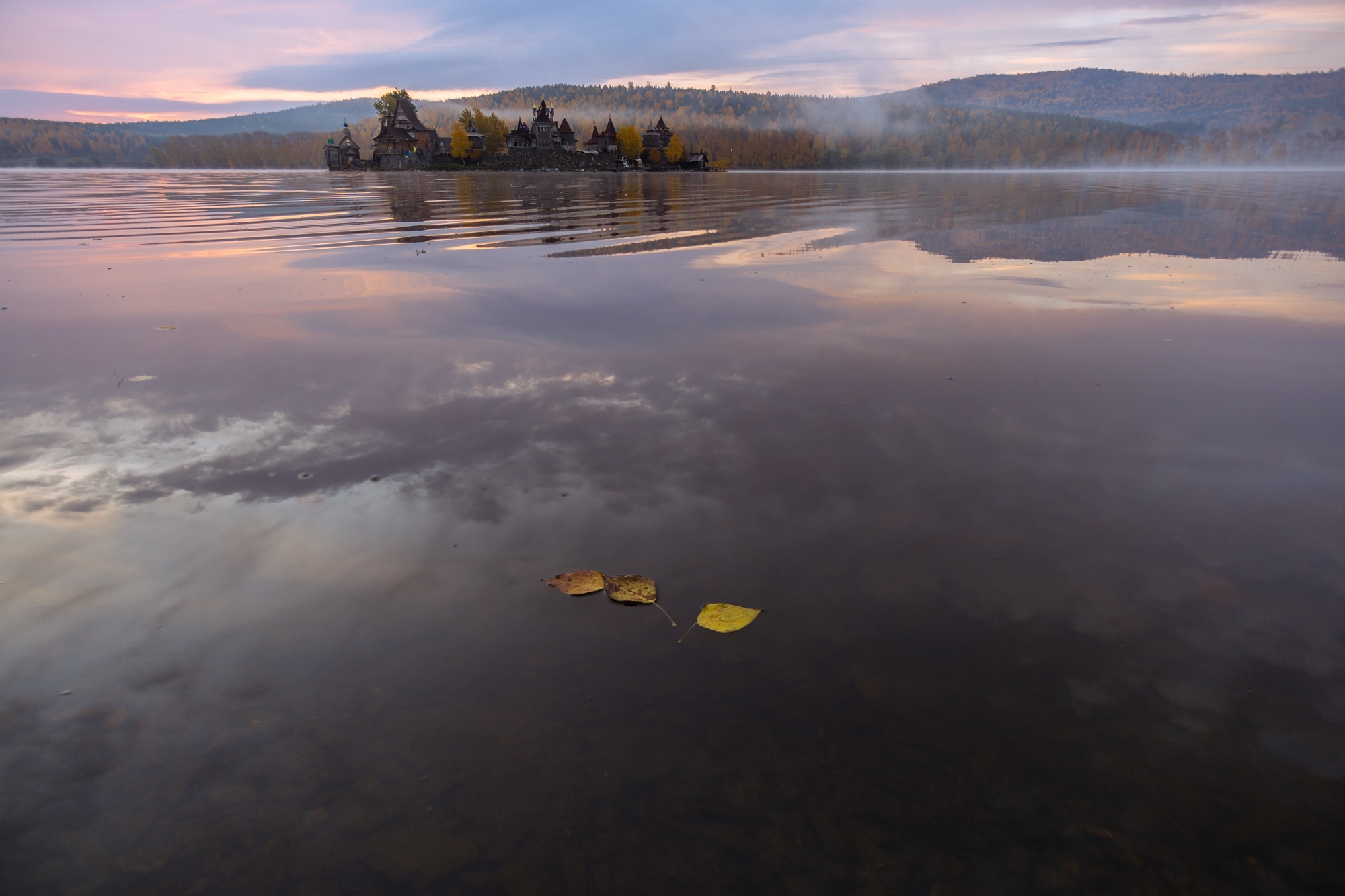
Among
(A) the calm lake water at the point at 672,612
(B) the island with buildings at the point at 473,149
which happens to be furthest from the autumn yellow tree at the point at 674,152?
(A) the calm lake water at the point at 672,612

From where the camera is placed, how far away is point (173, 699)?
2709 mm

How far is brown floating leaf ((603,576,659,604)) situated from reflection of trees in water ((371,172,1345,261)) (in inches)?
492

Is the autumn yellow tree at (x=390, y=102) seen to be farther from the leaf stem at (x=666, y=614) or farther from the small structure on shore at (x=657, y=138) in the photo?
the leaf stem at (x=666, y=614)

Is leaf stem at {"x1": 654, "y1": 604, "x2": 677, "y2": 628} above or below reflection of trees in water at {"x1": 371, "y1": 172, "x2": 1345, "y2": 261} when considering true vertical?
below

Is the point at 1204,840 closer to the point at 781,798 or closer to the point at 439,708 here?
the point at 781,798

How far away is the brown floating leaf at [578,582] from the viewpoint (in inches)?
133

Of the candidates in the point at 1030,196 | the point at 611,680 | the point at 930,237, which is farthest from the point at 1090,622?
the point at 1030,196

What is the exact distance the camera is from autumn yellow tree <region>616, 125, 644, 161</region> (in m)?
118

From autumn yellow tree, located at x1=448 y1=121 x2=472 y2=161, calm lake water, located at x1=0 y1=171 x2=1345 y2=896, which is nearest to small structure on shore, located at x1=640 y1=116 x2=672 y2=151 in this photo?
autumn yellow tree, located at x1=448 y1=121 x2=472 y2=161

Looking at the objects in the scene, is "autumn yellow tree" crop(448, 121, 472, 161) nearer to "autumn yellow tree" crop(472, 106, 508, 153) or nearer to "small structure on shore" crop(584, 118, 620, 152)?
"autumn yellow tree" crop(472, 106, 508, 153)

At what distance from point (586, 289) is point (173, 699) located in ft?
28.5

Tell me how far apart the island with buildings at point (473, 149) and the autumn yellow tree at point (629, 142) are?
0.23 metres

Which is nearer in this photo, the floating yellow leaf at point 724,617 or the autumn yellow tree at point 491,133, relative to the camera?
the floating yellow leaf at point 724,617

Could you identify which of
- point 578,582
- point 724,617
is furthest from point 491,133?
point 724,617
